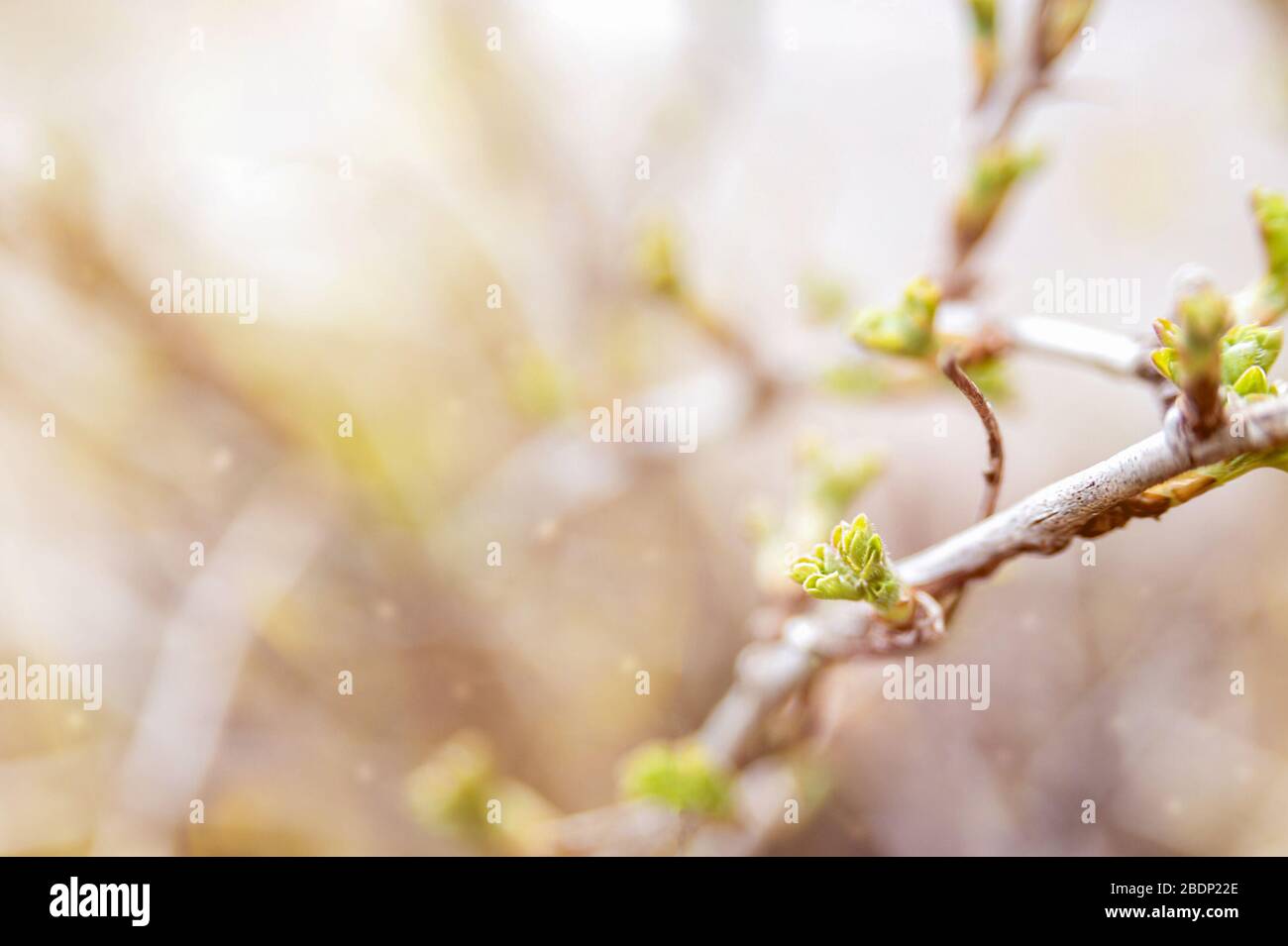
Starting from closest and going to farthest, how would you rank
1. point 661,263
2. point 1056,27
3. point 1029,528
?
point 1029,528, point 1056,27, point 661,263

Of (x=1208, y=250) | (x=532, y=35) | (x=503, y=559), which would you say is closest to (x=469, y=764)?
(x=503, y=559)

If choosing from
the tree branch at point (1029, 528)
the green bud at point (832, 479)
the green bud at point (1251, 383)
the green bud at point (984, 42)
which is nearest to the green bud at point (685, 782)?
the tree branch at point (1029, 528)

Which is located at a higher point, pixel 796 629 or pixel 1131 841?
pixel 796 629

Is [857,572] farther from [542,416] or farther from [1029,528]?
[542,416]

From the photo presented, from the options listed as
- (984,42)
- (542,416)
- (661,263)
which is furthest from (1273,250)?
(542,416)

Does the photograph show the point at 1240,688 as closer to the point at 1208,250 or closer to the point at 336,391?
the point at 1208,250

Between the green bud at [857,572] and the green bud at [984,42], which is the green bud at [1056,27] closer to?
the green bud at [984,42]
